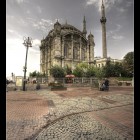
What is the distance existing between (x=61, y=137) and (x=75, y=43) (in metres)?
51.0

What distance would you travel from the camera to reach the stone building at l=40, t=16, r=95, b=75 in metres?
47.1

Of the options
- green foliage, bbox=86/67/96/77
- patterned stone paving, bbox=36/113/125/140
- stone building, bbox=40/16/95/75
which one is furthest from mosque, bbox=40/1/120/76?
patterned stone paving, bbox=36/113/125/140

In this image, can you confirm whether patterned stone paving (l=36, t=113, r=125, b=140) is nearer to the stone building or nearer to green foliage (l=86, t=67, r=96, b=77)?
green foliage (l=86, t=67, r=96, b=77)

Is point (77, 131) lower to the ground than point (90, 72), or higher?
lower

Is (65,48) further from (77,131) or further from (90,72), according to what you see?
(77,131)

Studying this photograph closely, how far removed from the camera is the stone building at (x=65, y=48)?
4709 cm

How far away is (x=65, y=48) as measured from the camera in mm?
50875

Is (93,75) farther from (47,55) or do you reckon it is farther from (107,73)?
(47,55)

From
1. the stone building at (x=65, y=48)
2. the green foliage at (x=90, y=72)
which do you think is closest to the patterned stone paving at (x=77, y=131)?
the green foliage at (x=90, y=72)

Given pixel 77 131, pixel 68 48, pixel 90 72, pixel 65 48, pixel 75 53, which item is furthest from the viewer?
pixel 75 53

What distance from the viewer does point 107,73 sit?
36.2 m

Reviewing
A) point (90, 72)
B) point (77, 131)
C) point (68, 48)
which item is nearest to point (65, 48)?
point (68, 48)
